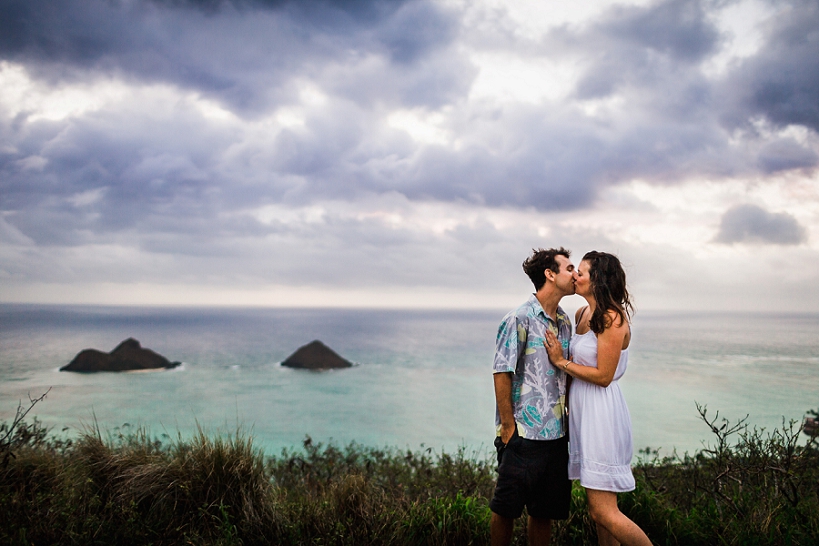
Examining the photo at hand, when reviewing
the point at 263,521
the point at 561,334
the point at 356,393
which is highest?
the point at 561,334

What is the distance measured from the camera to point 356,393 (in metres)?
36.6

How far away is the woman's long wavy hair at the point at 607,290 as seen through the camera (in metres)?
3.47

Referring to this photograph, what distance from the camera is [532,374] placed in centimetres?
364

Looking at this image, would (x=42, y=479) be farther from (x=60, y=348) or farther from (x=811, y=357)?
(x=60, y=348)

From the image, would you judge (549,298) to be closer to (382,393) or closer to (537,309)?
(537,309)

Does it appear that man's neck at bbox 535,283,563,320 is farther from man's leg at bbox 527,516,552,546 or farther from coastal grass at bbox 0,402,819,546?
coastal grass at bbox 0,402,819,546

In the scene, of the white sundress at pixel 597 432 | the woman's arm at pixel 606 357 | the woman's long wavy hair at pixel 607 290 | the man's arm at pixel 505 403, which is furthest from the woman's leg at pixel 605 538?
the woman's long wavy hair at pixel 607 290

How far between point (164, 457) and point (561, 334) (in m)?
3.76

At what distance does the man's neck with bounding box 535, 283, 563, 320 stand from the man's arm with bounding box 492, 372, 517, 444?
23.7 inches

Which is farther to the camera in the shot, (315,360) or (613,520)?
(315,360)

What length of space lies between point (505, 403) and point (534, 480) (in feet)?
1.83

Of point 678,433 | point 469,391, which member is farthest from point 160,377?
point 678,433

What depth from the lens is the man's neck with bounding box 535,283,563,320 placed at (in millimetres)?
3798

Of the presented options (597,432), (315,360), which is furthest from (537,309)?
(315,360)
